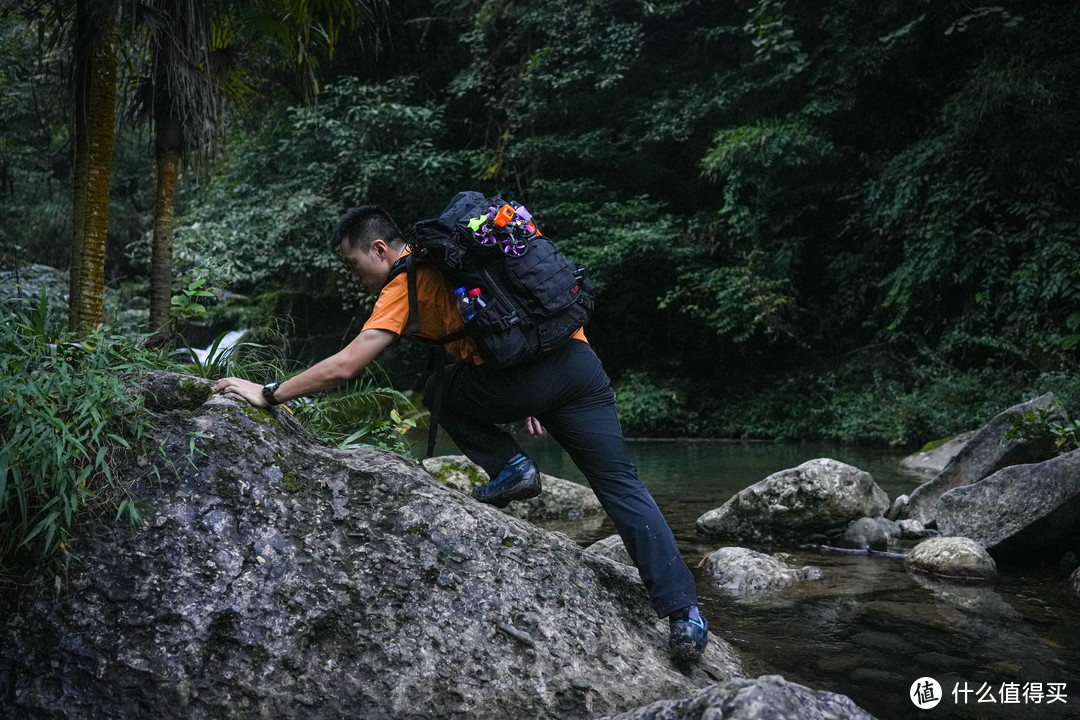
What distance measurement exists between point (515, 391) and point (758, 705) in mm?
1406

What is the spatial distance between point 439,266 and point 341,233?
48 centimetres

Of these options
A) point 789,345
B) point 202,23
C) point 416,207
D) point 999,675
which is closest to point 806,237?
point 789,345

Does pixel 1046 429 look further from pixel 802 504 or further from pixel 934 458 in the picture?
pixel 934 458

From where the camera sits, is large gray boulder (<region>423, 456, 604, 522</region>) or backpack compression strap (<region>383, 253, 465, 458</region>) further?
large gray boulder (<region>423, 456, 604, 522</region>)

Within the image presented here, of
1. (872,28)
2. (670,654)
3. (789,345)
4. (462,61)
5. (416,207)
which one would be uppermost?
(462,61)

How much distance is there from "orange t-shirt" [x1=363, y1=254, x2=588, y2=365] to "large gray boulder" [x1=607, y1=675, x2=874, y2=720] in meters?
1.36

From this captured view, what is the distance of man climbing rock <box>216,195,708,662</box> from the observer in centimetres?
279

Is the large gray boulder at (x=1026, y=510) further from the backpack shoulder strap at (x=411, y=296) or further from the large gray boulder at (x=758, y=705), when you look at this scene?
the backpack shoulder strap at (x=411, y=296)

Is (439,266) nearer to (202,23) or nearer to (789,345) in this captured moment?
(202,23)

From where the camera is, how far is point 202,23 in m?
6.27

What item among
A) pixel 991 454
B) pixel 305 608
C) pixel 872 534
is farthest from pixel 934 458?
pixel 305 608

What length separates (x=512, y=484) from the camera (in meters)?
3.16

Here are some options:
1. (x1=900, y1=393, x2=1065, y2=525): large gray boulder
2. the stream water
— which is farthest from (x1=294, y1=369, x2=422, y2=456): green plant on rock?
(x1=900, y1=393, x2=1065, y2=525): large gray boulder

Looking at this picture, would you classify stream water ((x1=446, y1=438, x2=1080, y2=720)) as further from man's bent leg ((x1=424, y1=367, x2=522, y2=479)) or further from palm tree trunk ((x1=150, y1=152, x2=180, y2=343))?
palm tree trunk ((x1=150, y1=152, x2=180, y2=343))
